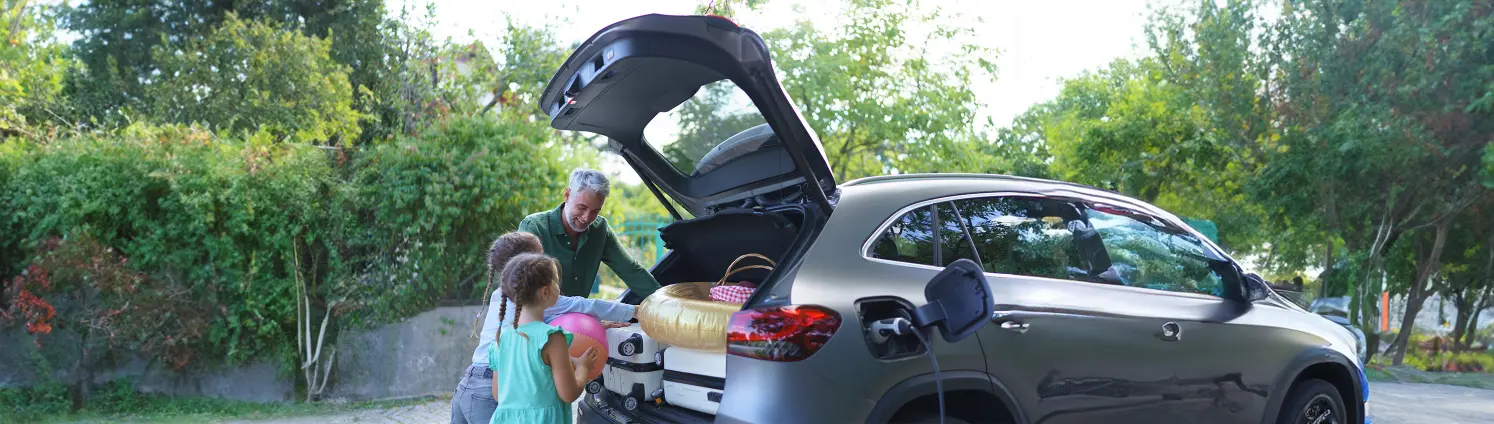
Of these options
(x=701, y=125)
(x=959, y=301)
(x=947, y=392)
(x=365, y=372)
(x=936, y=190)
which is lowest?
(x=365, y=372)

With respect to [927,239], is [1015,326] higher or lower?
lower

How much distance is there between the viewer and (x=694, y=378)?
350cm

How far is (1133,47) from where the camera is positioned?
1792 cm

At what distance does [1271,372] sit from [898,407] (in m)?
2.14

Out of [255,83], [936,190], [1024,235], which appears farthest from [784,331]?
[255,83]

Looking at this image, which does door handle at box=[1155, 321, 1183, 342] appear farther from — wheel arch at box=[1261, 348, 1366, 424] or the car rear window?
the car rear window

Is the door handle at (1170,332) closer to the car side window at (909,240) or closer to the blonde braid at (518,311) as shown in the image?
the car side window at (909,240)

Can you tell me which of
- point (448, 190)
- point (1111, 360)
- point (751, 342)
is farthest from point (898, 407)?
point (448, 190)

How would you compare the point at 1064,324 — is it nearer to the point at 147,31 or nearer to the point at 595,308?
the point at 595,308

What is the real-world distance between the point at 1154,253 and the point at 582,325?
2.48 metres

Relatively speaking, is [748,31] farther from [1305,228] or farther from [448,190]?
[1305,228]

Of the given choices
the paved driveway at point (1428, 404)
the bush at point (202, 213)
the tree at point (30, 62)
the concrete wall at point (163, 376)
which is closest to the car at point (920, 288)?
the paved driveway at point (1428, 404)

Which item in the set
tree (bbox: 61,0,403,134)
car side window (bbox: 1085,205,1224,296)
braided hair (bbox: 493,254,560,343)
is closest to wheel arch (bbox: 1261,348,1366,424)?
car side window (bbox: 1085,205,1224,296)

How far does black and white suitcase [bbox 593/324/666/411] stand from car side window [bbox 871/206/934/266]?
951 millimetres
